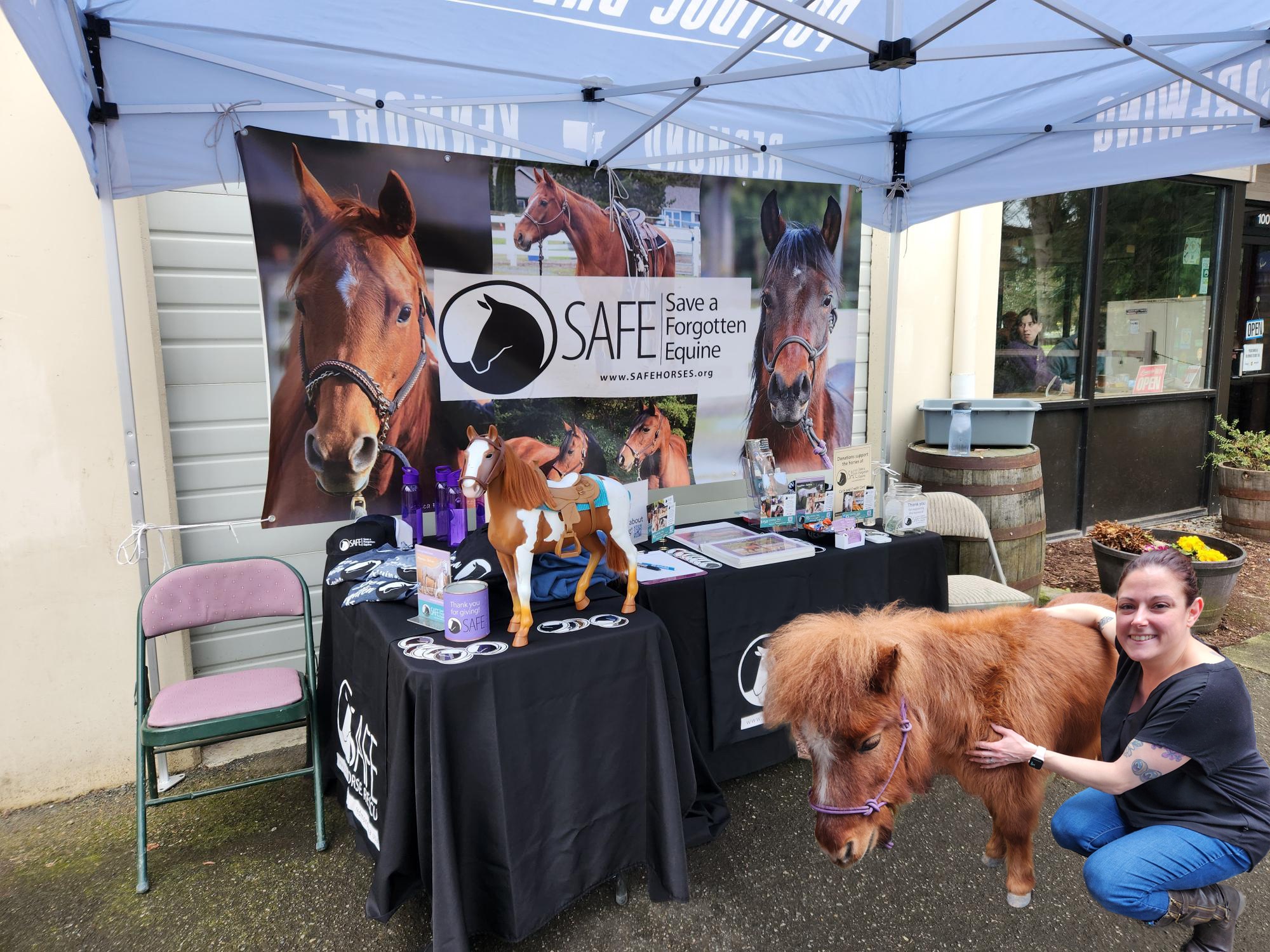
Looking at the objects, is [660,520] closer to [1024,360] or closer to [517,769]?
[517,769]

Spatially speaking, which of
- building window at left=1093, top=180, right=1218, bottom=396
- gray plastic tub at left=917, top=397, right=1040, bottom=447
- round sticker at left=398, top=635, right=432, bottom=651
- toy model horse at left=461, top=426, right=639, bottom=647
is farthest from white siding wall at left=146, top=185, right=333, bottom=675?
building window at left=1093, top=180, right=1218, bottom=396

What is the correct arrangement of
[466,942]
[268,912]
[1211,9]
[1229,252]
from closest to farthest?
[466,942], [268,912], [1211,9], [1229,252]

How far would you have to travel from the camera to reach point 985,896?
2230mm

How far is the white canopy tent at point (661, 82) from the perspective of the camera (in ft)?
7.03

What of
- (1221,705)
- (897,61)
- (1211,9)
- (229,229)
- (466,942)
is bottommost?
(466,942)

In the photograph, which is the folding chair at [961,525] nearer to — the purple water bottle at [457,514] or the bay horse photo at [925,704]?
the bay horse photo at [925,704]

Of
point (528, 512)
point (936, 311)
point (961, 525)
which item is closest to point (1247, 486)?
point (936, 311)

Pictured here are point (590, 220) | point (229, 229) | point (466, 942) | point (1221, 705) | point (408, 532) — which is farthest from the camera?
point (590, 220)

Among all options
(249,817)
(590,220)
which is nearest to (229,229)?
(590,220)

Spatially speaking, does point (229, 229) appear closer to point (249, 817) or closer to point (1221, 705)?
point (249, 817)

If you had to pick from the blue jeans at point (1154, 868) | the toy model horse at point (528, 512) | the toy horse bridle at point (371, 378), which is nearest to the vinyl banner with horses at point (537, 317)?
the toy horse bridle at point (371, 378)

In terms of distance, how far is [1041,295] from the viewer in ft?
18.2

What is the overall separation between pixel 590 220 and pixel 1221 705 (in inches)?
103

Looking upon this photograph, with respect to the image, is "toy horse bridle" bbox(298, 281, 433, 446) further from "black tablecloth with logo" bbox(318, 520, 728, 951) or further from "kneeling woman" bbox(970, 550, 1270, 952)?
"kneeling woman" bbox(970, 550, 1270, 952)
